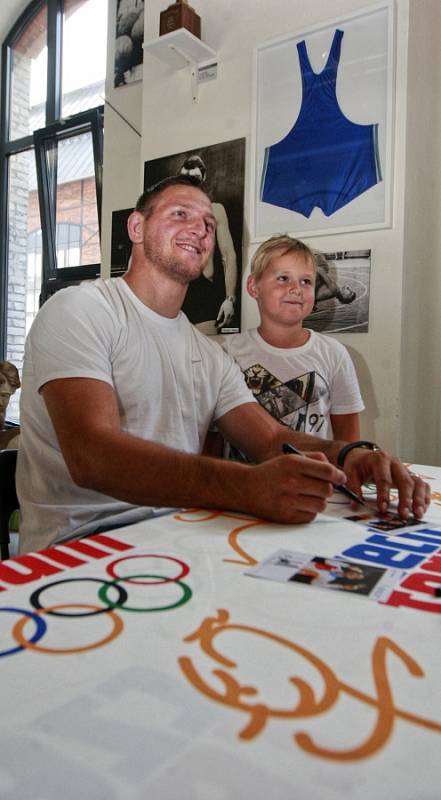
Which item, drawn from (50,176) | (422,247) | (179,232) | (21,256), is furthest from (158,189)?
(21,256)

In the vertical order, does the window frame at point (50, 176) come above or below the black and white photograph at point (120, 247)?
above

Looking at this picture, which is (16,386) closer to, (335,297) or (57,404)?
(335,297)

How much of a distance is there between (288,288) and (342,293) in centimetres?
33

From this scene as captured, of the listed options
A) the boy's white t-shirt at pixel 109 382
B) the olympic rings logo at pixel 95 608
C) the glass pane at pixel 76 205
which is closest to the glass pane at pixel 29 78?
the glass pane at pixel 76 205

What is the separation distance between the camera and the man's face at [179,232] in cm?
156

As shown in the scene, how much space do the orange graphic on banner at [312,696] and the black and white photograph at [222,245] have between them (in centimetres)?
208

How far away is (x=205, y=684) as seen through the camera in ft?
1.40

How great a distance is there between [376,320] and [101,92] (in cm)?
341

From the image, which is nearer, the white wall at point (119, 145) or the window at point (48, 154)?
the white wall at point (119, 145)

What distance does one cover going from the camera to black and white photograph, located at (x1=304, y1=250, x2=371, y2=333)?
2180 mm

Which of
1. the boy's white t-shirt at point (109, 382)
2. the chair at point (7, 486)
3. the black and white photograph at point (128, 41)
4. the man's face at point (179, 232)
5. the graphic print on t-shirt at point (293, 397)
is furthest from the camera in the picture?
the black and white photograph at point (128, 41)

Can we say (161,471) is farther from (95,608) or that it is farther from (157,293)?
(157,293)

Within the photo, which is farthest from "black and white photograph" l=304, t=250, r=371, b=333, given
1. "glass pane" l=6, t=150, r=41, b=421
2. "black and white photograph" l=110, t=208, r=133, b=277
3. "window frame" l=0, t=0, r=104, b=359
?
"glass pane" l=6, t=150, r=41, b=421

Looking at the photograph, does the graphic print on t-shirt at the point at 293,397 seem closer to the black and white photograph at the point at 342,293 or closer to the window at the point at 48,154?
the black and white photograph at the point at 342,293
